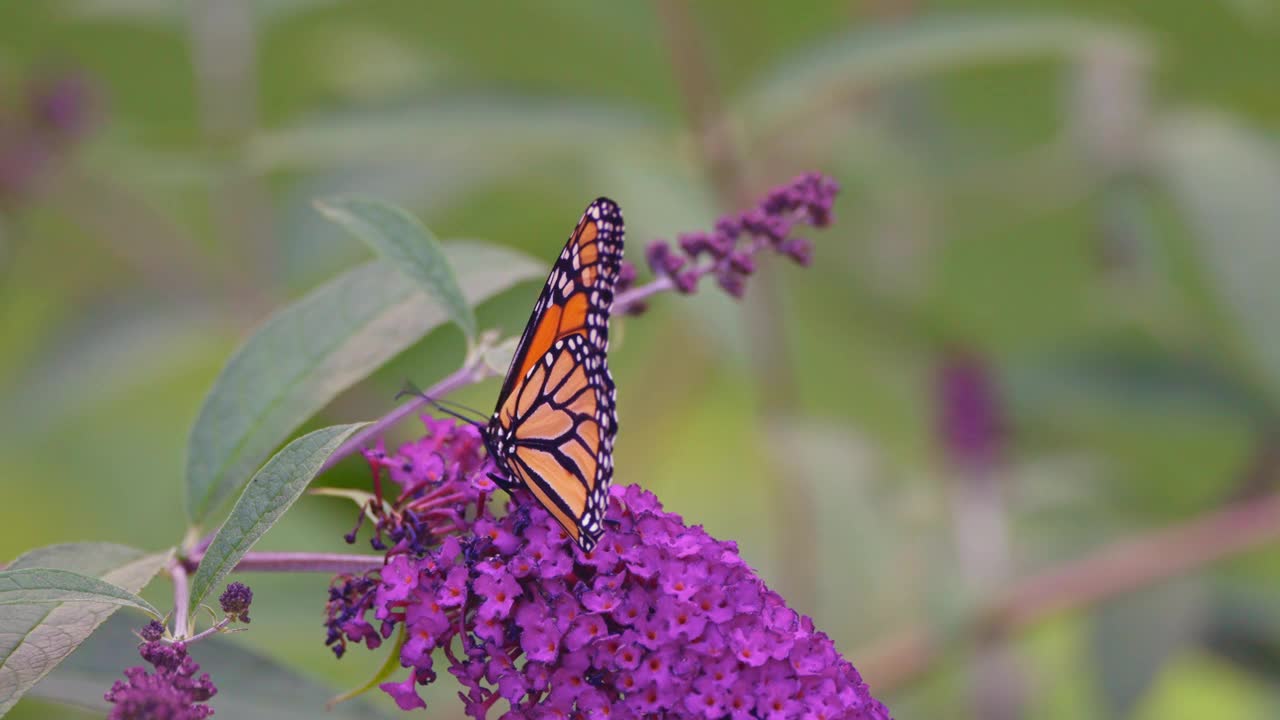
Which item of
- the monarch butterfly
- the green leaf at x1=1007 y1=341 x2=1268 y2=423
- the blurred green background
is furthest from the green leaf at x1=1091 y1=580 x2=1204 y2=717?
the monarch butterfly

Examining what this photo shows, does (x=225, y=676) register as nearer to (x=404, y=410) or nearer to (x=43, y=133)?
(x=404, y=410)

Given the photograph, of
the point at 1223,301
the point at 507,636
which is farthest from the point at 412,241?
the point at 1223,301

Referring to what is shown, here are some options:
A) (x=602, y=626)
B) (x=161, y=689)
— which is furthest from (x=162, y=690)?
(x=602, y=626)

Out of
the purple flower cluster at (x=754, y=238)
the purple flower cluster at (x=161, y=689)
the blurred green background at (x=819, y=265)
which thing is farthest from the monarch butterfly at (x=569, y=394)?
the blurred green background at (x=819, y=265)

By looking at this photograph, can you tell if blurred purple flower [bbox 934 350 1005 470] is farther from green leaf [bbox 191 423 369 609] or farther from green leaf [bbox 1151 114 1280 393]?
green leaf [bbox 191 423 369 609]

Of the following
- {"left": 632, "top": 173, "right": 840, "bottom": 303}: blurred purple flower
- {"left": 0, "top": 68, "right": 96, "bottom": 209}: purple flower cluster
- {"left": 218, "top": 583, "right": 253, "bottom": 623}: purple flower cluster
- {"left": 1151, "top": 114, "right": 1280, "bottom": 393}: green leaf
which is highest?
{"left": 1151, "top": 114, "right": 1280, "bottom": 393}: green leaf

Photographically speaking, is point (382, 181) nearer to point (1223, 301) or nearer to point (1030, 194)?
point (1030, 194)
